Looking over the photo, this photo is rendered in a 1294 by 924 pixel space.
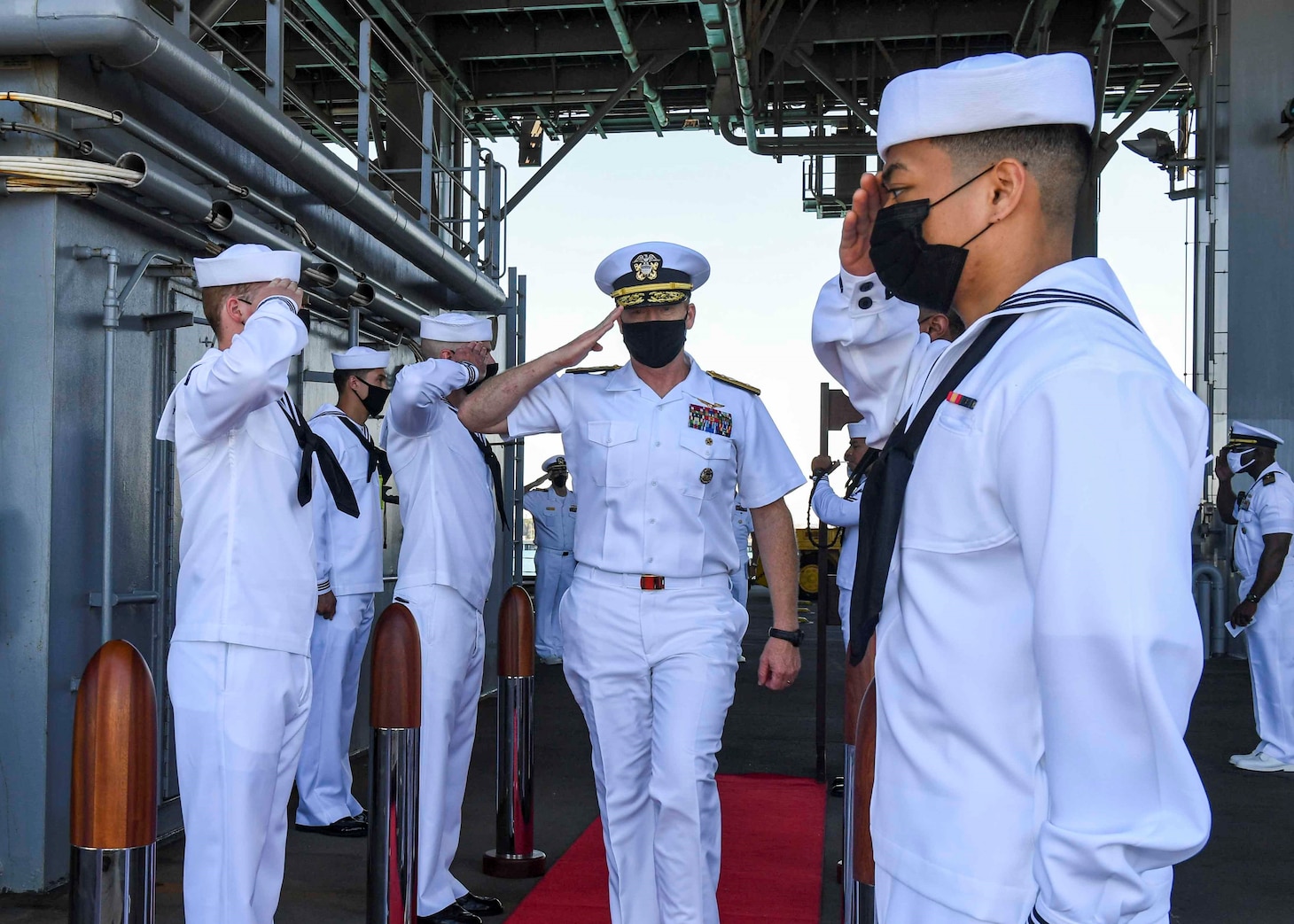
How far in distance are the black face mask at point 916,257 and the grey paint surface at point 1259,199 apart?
13065mm

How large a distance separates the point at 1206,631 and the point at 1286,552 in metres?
5.82

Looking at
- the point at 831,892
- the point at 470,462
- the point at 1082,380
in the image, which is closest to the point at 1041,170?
the point at 1082,380

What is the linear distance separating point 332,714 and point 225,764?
2931mm

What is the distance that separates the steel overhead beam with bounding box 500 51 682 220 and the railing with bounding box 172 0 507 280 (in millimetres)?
785

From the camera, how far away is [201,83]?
16.8 feet

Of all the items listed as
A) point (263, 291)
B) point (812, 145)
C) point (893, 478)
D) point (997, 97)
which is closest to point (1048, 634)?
point (893, 478)

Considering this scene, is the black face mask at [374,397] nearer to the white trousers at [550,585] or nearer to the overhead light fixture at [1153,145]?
the white trousers at [550,585]

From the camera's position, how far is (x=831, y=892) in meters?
5.05

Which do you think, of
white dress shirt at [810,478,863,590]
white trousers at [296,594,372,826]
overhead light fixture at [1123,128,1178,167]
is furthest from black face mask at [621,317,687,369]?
overhead light fixture at [1123,128,1178,167]

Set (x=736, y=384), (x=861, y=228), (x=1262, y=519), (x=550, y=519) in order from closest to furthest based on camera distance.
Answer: (x=861, y=228), (x=736, y=384), (x=1262, y=519), (x=550, y=519)

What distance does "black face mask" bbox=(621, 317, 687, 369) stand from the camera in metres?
4.04

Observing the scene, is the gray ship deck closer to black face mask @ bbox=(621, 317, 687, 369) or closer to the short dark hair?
black face mask @ bbox=(621, 317, 687, 369)

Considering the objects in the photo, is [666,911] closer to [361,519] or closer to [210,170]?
[361,519]

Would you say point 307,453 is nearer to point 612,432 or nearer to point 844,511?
point 612,432
